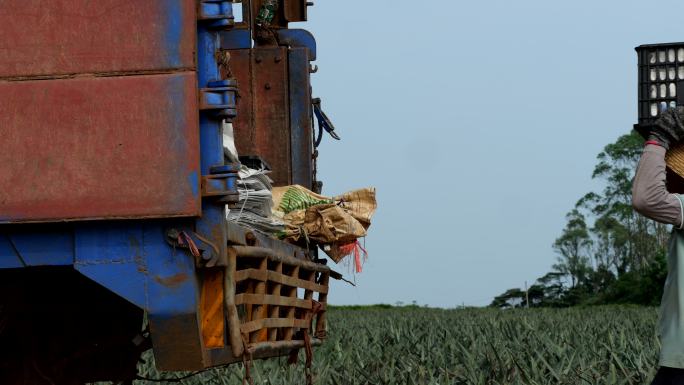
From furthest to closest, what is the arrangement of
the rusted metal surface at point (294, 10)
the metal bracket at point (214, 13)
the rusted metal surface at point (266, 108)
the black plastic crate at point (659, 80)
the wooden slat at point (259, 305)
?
1. the rusted metal surface at point (294, 10)
2. the rusted metal surface at point (266, 108)
3. the black plastic crate at point (659, 80)
4. the wooden slat at point (259, 305)
5. the metal bracket at point (214, 13)

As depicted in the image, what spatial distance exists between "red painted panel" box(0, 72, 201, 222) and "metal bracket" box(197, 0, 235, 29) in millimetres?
257

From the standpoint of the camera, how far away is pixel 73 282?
588cm

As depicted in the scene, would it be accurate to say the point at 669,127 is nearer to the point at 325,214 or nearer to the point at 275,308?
the point at 275,308

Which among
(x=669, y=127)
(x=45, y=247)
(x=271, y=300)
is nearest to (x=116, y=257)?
(x=45, y=247)

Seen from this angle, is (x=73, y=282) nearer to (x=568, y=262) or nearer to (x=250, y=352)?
(x=250, y=352)

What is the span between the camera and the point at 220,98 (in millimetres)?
4797

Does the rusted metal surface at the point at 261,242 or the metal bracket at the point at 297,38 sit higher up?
the metal bracket at the point at 297,38

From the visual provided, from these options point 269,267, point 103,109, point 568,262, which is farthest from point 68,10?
point 568,262

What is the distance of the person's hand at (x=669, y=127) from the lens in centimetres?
470

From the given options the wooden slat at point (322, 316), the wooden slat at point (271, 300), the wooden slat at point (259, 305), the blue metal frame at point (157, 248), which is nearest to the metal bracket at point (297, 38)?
the wooden slat at point (322, 316)

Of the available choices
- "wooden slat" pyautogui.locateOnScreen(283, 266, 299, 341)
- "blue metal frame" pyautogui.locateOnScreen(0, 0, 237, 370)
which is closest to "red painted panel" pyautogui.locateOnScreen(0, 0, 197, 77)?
"blue metal frame" pyautogui.locateOnScreen(0, 0, 237, 370)

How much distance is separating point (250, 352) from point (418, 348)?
623cm

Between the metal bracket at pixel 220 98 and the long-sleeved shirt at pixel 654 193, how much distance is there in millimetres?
1468

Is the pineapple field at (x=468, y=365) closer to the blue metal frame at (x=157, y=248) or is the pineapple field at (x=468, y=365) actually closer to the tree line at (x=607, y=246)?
the blue metal frame at (x=157, y=248)
